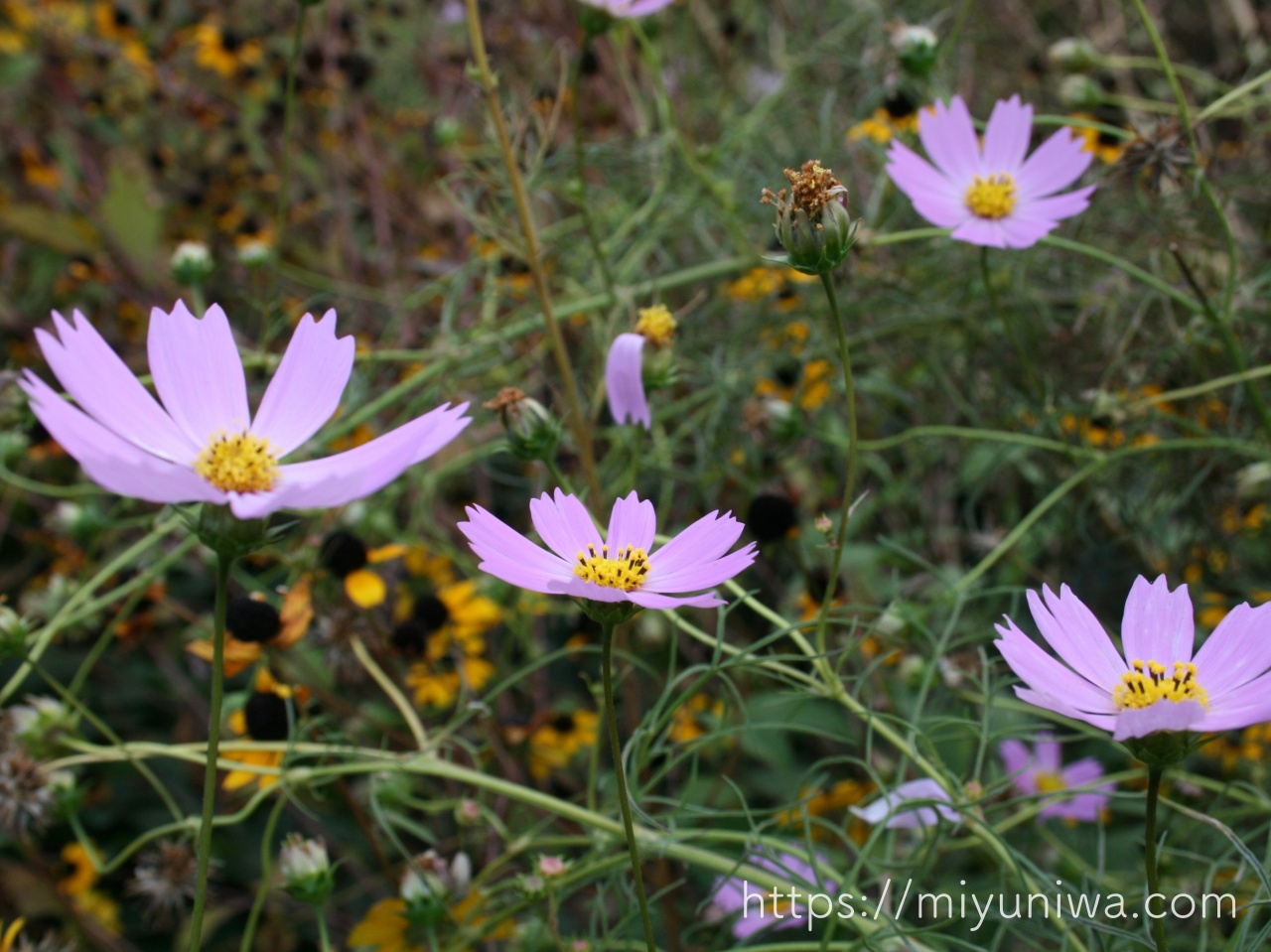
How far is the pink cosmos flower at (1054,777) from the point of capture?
0.71 meters

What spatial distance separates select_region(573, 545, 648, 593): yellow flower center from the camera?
42 centimetres

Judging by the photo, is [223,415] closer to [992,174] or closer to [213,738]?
[213,738]

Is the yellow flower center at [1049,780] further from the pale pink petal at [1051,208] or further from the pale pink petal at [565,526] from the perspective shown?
the pale pink petal at [565,526]

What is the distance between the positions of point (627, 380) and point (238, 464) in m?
0.22

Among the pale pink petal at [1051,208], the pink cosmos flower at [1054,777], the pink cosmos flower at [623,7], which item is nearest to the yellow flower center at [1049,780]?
the pink cosmos flower at [1054,777]

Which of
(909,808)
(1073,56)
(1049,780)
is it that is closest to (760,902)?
(909,808)

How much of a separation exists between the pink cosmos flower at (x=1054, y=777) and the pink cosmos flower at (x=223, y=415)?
0.44 meters

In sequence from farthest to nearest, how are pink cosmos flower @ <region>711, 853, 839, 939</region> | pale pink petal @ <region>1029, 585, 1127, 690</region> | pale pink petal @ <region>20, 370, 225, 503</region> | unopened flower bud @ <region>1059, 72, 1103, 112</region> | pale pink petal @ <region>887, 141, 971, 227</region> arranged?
unopened flower bud @ <region>1059, 72, 1103, 112</region>, pale pink petal @ <region>887, 141, 971, 227</region>, pink cosmos flower @ <region>711, 853, 839, 939</region>, pale pink petal @ <region>1029, 585, 1127, 690</region>, pale pink petal @ <region>20, 370, 225, 503</region>

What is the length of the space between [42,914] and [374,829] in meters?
0.44

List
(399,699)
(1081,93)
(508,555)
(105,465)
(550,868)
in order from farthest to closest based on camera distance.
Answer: (1081,93), (399,699), (550,868), (508,555), (105,465)

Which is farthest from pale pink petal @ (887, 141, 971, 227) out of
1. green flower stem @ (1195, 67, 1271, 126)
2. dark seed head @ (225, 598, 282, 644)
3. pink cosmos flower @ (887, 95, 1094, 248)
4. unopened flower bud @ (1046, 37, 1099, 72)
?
dark seed head @ (225, 598, 282, 644)

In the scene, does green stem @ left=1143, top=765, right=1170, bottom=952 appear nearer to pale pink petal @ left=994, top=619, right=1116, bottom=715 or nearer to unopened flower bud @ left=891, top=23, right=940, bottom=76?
pale pink petal @ left=994, top=619, right=1116, bottom=715

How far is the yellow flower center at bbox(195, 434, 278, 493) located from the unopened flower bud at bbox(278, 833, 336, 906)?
22 centimetres

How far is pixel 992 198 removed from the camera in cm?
67
